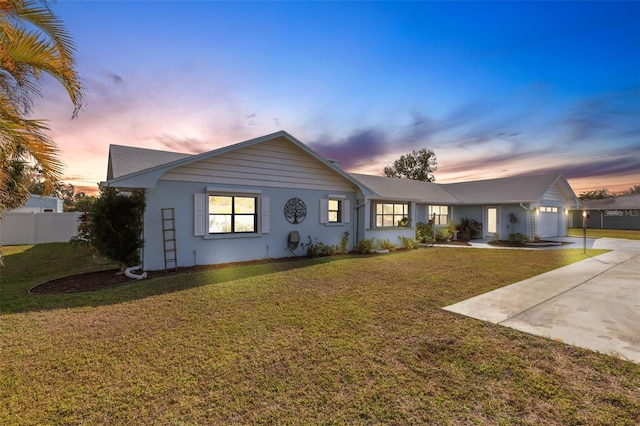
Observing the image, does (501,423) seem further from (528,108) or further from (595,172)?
(595,172)

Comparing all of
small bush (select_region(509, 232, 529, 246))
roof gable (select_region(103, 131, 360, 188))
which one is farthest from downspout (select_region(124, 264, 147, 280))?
small bush (select_region(509, 232, 529, 246))

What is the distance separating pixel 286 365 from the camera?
10.8 ft

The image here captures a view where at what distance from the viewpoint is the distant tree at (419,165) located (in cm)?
4362

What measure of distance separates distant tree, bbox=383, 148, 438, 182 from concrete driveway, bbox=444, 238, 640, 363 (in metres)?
37.2

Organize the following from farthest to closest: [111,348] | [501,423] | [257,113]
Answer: [257,113] → [111,348] → [501,423]

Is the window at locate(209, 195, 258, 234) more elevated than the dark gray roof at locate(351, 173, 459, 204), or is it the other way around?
the dark gray roof at locate(351, 173, 459, 204)

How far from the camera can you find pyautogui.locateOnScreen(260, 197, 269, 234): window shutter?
10.2 meters

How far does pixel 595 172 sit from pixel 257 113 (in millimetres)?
24949

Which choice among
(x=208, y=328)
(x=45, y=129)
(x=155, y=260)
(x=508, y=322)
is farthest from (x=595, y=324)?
(x=155, y=260)

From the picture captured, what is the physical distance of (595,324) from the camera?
4.53 meters

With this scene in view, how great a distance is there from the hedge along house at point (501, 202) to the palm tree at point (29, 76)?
45.8 ft

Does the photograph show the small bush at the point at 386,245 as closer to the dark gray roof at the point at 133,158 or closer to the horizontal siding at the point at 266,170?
the horizontal siding at the point at 266,170

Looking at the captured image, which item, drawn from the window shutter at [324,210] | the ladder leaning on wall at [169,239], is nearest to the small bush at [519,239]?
the window shutter at [324,210]

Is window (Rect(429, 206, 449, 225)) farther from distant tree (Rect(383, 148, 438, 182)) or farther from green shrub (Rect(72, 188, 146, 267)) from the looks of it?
distant tree (Rect(383, 148, 438, 182))
